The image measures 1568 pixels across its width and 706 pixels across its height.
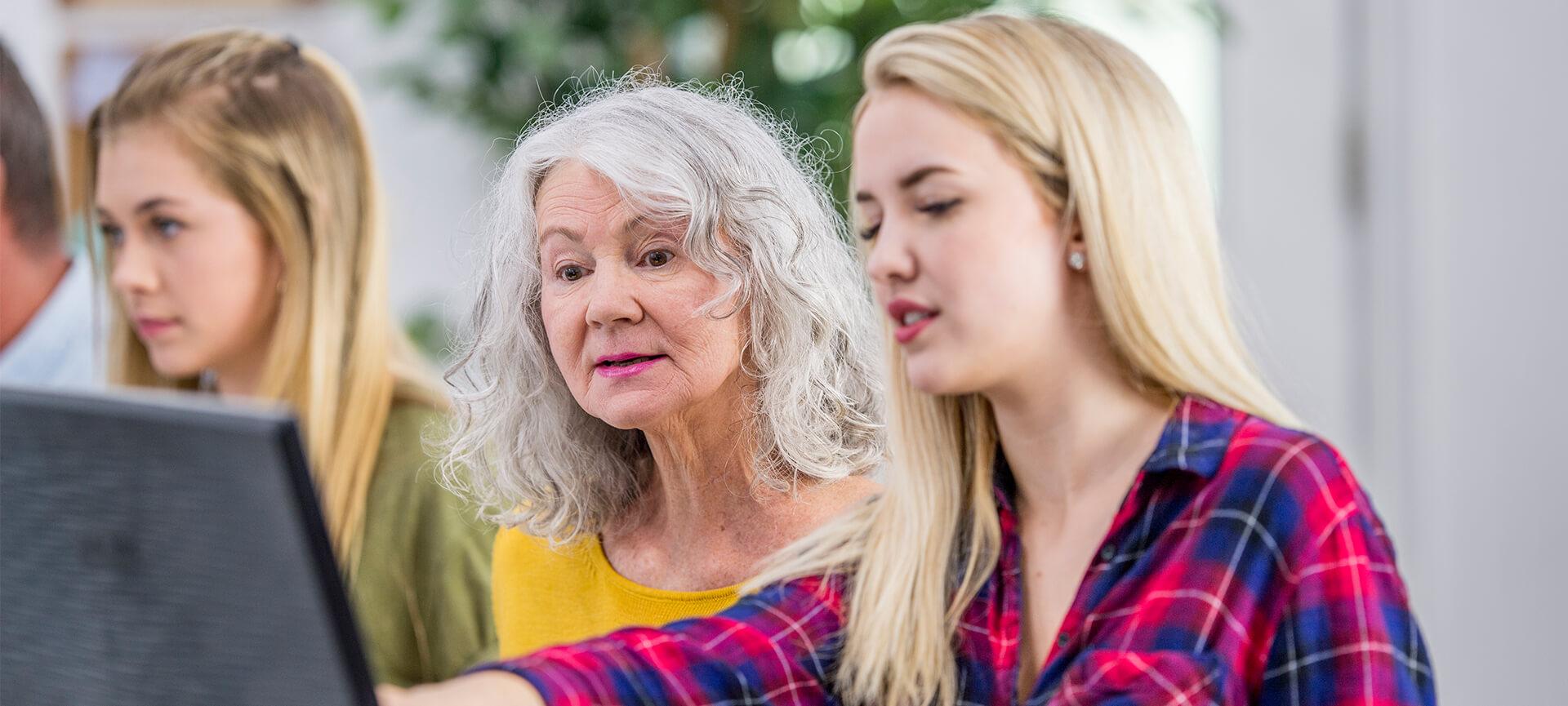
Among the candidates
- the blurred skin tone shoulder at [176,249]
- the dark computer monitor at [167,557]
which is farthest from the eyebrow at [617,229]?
the blurred skin tone shoulder at [176,249]

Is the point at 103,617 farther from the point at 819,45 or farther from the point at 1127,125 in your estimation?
the point at 819,45

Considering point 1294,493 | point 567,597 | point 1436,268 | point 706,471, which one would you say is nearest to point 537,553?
point 567,597

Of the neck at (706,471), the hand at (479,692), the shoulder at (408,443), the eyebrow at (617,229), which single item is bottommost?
the hand at (479,692)

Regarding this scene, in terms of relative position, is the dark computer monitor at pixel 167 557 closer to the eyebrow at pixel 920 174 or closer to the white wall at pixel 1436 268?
the eyebrow at pixel 920 174

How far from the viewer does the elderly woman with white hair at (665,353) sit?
0.96 metres

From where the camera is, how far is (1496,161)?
263cm

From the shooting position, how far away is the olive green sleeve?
4.28ft

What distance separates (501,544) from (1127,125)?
24.2 inches

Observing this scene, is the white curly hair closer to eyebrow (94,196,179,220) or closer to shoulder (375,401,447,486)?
shoulder (375,401,447,486)

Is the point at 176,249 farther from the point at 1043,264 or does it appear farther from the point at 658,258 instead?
the point at 1043,264

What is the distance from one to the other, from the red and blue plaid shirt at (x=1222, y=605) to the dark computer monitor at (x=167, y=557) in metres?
0.25

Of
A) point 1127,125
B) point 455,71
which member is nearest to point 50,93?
point 455,71

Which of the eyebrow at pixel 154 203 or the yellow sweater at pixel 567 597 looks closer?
the yellow sweater at pixel 567 597

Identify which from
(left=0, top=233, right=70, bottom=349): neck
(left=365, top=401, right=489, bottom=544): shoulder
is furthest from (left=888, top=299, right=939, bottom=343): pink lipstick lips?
(left=0, top=233, right=70, bottom=349): neck
